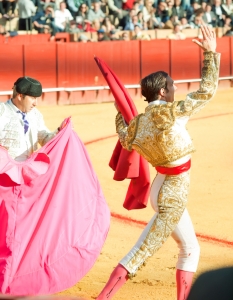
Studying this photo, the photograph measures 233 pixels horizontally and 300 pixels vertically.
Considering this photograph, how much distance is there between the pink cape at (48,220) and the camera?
4809mm

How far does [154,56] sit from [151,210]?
28.6 ft

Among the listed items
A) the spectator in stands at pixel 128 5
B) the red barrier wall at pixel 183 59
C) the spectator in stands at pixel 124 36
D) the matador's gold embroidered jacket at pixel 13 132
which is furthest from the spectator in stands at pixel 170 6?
the matador's gold embroidered jacket at pixel 13 132

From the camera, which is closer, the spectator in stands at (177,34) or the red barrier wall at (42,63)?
the red barrier wall at (42,63)

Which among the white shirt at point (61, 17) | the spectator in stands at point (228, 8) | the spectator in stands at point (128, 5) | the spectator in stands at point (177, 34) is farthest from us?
the spectator in stands at point (228, 8)

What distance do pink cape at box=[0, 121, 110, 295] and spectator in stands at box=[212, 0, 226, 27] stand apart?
42.7 feet

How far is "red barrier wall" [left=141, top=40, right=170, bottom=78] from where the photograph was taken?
1580cm

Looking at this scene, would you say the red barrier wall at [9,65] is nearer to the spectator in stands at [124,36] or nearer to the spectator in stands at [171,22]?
the spectator in stands at [124,36]

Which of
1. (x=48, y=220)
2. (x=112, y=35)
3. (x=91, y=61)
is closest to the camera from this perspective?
(x=48, y=220)

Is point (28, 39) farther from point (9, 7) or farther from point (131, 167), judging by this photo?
point (131, 167)

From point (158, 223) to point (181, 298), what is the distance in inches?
16.6

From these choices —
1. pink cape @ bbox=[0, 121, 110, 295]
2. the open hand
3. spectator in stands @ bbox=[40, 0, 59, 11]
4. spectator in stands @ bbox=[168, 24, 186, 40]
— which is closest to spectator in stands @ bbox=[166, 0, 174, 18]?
spectator in stands @ bbox=[168, 24, 186, 40]

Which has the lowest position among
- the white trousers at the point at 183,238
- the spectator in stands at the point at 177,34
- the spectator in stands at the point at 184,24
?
the white trousers at the point at 183,238

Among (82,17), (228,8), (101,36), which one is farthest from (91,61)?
(228,8)

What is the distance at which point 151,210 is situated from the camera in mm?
7500
